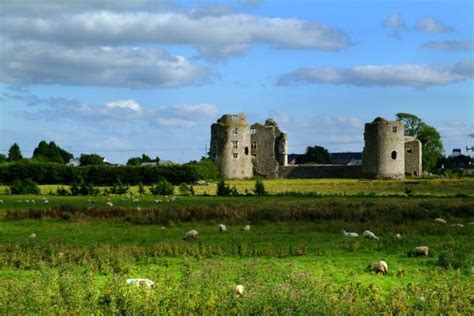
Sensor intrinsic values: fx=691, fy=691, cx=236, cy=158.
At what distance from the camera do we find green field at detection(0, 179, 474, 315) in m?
9.71

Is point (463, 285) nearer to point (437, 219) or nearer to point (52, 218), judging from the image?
point (437, 219)

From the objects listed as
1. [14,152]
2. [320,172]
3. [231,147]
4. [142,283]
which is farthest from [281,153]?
[142,283]

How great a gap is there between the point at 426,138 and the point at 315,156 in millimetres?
50161

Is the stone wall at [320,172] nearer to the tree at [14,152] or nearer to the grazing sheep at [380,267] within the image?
the tree at [14,152]

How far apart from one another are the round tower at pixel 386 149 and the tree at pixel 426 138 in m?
21.6

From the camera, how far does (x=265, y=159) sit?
108 metres

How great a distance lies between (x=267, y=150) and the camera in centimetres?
10762

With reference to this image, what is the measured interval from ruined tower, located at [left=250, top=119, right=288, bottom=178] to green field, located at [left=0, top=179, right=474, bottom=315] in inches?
3225

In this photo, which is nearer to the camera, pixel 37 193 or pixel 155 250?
pixel 155 250

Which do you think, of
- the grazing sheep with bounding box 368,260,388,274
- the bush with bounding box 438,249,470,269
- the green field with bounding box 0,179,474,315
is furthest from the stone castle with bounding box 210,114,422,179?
the grazing sheep with bounding box 368,260,388,274

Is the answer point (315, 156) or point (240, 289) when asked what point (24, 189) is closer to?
point (240, 289)

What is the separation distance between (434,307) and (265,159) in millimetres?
97837

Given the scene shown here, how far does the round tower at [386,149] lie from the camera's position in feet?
308

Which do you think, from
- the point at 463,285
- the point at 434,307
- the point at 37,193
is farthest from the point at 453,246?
the point at 37,193
